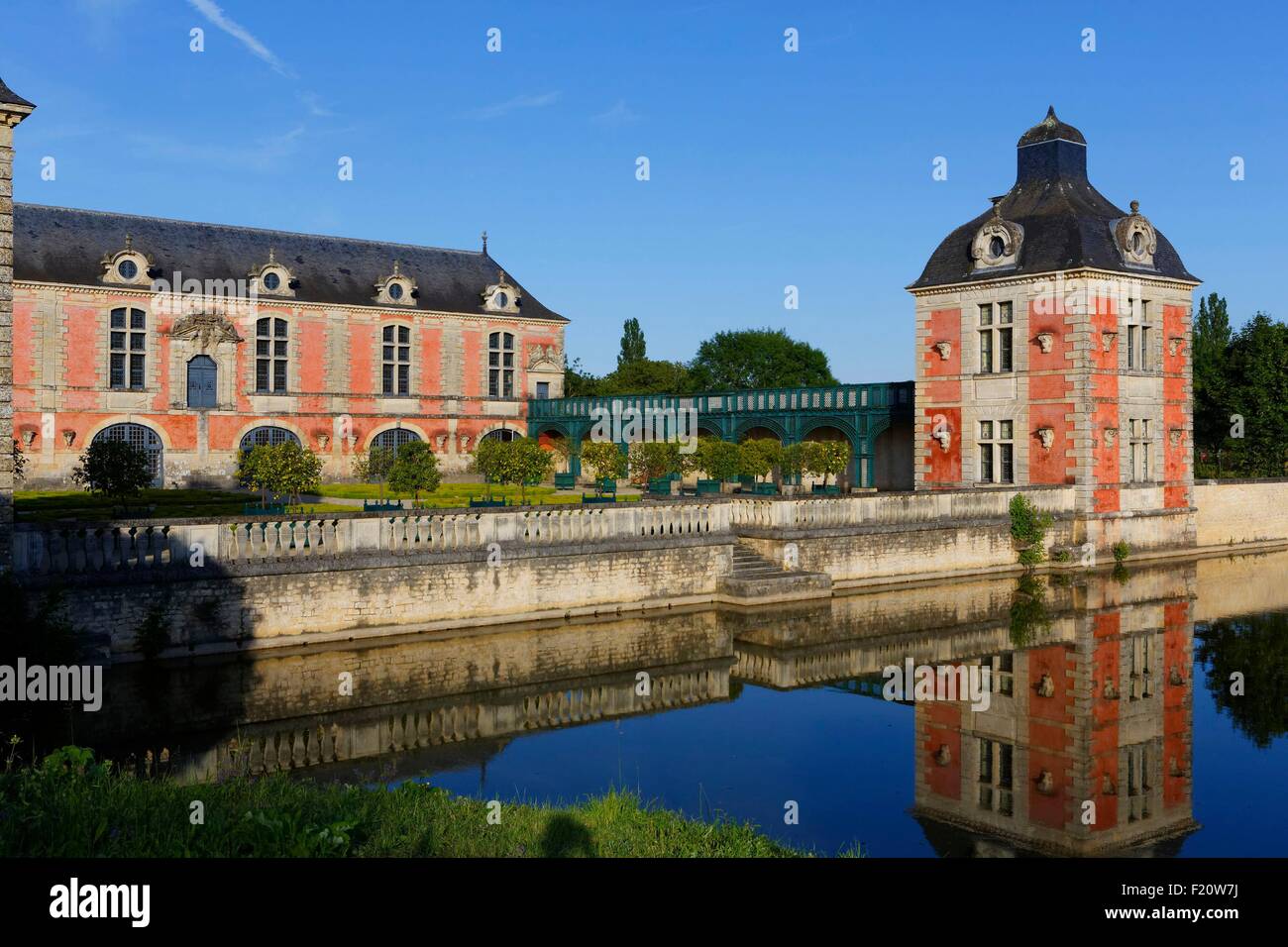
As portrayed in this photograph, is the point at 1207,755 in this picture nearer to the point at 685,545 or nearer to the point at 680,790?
the point at 680,790

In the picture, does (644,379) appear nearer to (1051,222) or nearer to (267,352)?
(267,352)

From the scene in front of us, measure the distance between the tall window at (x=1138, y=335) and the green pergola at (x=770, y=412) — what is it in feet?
21.8

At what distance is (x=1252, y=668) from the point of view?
17406 millimetres

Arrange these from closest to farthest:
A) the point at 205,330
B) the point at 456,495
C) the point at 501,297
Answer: the point at 456,495 < the point at 205,330 < the point at 501,297

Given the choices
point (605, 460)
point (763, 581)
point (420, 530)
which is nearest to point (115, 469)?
point (420, 530)

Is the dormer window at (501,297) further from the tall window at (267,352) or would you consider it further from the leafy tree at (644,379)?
the leafy tree at (644,379)

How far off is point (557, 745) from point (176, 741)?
4.30m

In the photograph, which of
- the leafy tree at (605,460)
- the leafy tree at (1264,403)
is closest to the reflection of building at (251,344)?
the leafy tree at (605,460)

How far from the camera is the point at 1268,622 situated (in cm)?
2136

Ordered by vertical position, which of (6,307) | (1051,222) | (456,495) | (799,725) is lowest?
(799,725)

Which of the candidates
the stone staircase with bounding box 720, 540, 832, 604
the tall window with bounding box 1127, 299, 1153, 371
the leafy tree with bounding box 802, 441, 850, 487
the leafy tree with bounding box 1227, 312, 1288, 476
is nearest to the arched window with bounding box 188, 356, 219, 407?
the leafy tree with bounding box 802, 441, 850, 487

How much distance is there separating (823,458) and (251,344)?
2048 centimetres

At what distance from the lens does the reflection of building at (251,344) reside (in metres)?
36.0
